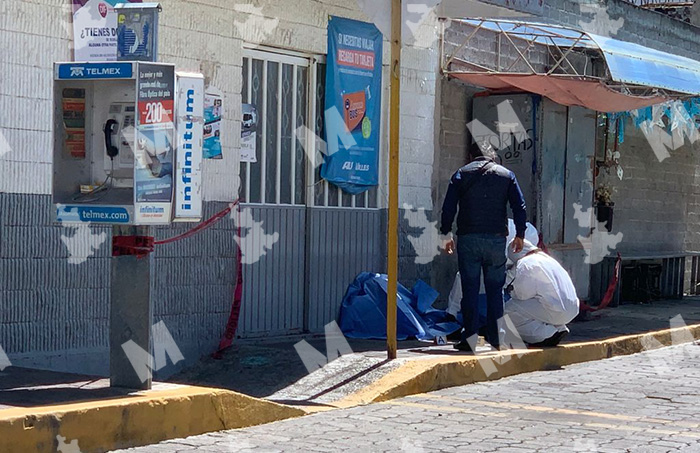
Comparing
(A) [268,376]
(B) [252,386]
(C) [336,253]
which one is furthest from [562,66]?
(B) [252,386]

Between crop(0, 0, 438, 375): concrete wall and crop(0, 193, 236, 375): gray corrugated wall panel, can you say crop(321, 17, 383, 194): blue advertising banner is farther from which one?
crop(0, 193, 236, 375): gray corrugated wall panel

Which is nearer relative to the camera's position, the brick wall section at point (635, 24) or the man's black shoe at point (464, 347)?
the man's black shoe at point (464, 347)

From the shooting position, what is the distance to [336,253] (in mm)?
11883

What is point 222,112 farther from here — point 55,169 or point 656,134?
point 656,134

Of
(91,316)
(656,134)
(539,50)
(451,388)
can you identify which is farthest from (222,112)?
(656,134)

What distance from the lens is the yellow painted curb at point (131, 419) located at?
20.4 feet

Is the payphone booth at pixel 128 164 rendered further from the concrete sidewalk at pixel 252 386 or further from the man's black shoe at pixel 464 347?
the man's black shoe at pixel 464 347

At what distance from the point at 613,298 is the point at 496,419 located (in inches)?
348

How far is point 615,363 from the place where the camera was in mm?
11742

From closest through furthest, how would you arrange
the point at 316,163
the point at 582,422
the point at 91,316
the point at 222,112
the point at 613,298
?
the point at 582,422
the point at 91,316
the point at 222,112
the point at 316,163
the point at 613,298

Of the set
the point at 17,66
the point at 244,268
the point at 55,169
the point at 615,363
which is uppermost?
the point at 17,66

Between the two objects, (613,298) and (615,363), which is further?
(613,298)

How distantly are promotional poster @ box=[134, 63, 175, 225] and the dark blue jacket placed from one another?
12.6 feet

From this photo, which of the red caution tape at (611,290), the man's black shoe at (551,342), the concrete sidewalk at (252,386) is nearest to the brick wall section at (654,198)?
the red caution tape at (611,290)
